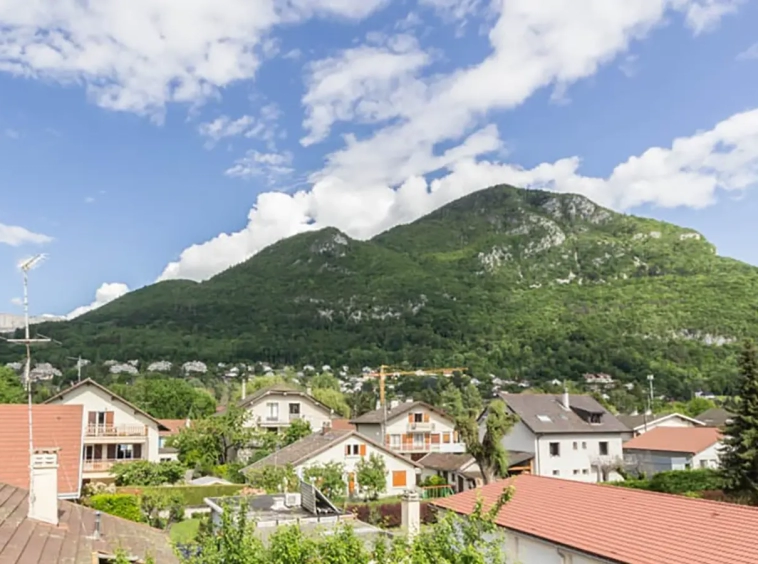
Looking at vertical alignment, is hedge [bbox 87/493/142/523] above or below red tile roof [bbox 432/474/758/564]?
below

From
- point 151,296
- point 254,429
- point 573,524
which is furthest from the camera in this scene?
point 151,296

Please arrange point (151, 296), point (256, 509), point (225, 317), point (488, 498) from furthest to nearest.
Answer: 1. point (151, 296)
2. point (225, 317)
3. point (256, 509)
4. point (488, 498)

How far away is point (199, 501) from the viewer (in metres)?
34.9

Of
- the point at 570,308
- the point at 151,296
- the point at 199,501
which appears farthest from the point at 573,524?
the point at 151,296

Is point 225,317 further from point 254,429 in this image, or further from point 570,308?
point 254,429

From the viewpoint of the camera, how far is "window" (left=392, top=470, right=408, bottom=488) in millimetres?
41456

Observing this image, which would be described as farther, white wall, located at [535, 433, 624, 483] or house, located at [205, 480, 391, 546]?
white wall, located at [535, 433, 624, 483]

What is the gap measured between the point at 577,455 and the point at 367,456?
57.3 feet

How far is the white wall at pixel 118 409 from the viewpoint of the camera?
43.1 meters

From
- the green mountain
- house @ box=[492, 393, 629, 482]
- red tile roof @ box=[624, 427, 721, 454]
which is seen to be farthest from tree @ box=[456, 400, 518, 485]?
the green mountain

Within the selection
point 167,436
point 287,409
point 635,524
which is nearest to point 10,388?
point 167,436

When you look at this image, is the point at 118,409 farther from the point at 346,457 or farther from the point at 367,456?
the point at 367,456

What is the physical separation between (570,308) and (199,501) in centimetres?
13206

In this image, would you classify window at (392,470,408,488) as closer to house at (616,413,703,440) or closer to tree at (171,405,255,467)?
tree at (171,405,255,467)
